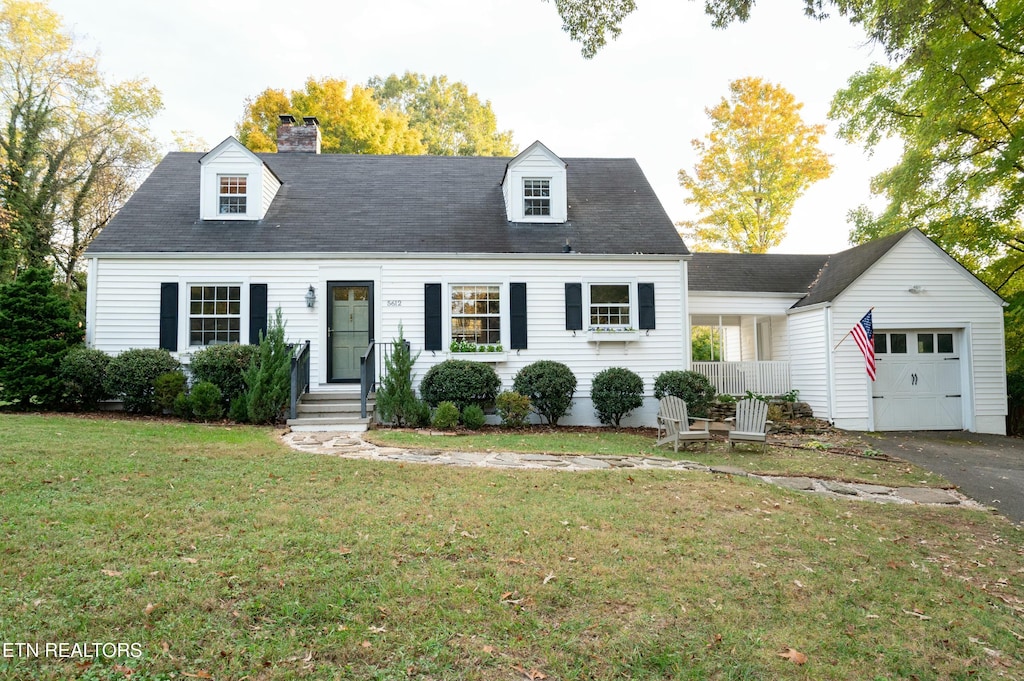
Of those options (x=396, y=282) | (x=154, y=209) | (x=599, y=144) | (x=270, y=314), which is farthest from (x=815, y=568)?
(x=599, y=144)

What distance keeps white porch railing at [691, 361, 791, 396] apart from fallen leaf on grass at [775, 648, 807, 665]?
11.2 meters

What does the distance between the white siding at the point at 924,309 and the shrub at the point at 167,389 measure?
1383cm

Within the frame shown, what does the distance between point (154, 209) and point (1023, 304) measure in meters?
19.7

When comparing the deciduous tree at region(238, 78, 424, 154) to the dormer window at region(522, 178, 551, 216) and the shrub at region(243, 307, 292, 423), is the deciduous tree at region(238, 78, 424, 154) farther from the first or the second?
the shrub at region(243, 307, 292, 423)

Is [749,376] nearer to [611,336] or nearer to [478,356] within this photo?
[611,336]

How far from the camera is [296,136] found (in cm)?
1597

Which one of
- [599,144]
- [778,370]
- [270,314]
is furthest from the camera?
[599,144]

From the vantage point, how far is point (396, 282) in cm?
1247

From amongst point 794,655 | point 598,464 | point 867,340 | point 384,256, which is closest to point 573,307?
point 384,256

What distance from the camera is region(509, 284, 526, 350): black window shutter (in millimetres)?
12500

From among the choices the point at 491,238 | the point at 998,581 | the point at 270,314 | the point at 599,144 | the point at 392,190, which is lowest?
the point at 998,581

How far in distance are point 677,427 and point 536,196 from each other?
7.01 metres

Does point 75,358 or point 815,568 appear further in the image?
point 75,358

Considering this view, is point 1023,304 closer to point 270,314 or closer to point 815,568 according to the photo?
point 815,568
